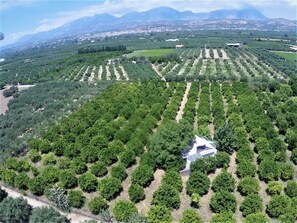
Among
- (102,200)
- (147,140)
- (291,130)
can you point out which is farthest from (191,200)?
(291,130)

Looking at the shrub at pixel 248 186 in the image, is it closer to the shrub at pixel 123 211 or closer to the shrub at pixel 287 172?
the shrub at pixel 287 172

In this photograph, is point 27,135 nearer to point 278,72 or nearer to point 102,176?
point 102,176

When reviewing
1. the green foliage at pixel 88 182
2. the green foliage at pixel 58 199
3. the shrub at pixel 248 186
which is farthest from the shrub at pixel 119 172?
the shrub at pixel 248 186

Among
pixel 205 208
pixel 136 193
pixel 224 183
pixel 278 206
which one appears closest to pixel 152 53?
pixel 224 183

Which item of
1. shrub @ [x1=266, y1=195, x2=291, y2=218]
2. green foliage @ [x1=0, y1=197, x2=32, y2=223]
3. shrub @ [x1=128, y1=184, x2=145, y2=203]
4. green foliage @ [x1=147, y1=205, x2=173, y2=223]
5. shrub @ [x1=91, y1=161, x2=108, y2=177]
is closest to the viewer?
green foliage @ [x1=147, y1=205, x2=173, y2=223]

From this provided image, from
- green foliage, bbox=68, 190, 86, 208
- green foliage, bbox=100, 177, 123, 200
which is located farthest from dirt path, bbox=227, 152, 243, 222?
green foliage, bbox=68, 190, 86, 208

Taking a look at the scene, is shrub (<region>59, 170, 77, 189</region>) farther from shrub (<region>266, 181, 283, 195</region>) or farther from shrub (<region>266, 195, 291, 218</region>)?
shrub (<region>266, 181, 283, 195</region>)
